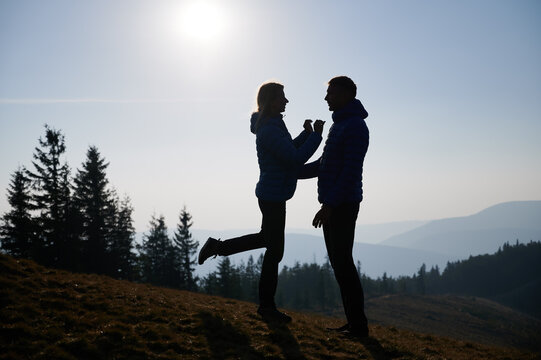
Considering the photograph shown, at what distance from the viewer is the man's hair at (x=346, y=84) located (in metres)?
6.19

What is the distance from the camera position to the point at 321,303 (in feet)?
365

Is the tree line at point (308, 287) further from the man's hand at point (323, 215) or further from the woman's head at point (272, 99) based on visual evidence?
the man's hand at point (323, 215)

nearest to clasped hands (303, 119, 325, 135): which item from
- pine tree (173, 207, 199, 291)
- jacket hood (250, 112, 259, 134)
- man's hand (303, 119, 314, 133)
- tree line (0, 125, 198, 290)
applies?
man's hand (303, 119, 314, 133)

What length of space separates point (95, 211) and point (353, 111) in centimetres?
3711

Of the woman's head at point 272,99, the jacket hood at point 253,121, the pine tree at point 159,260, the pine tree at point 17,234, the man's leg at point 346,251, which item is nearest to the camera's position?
the man's leg at point 346,251

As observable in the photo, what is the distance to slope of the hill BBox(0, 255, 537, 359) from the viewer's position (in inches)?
195

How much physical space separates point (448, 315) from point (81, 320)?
144 metres

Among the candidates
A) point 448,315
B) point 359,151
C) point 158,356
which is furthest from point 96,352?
point 448,315

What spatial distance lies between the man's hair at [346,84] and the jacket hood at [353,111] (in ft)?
0.51

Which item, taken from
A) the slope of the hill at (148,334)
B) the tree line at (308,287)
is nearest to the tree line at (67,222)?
the tree line at (308,287)

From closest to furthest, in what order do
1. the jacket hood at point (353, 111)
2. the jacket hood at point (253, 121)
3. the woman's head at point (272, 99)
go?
the jacket hood at point (353, 111), the woman's head at point (272, 99), the jacket hood at point (253, 121)

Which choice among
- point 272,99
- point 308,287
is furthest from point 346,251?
point 308,287

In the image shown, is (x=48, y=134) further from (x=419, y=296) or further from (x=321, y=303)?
(x=419, y=296)

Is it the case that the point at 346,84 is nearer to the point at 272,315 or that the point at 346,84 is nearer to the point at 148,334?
the point at 272,315
